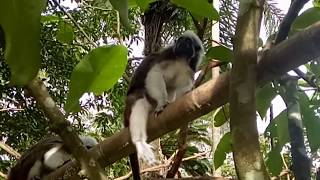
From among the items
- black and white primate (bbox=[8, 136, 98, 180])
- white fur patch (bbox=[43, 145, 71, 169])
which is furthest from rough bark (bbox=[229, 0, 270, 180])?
white fur patch (bbox=[43, 145, 71, 169])

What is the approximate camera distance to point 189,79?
3.26m

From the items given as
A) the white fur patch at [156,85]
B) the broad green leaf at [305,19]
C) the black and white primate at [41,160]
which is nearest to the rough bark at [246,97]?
the broad green leaf at [305,19]

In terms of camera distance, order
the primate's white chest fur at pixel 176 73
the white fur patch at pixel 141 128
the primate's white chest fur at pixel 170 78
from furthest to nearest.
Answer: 1. the primate's white chest fur at pixel 176 73
2. the primate's white chest fur at pixel 170 78
3. the white fur patch at pixel 141 128

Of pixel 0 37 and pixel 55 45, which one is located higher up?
pixel 55 45

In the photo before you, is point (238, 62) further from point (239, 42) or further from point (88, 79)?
point (88, 79)

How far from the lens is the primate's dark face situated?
10.9 ft

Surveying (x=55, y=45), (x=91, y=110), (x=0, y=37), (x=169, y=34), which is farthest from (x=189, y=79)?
(x=0, y=37)

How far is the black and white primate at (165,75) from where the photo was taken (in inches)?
118

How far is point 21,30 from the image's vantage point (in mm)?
477

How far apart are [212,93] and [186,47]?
223 cm

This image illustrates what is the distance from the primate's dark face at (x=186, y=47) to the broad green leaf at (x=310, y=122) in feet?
6.76

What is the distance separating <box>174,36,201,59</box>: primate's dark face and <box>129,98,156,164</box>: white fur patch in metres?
0.51

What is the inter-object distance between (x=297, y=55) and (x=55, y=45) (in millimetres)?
3616

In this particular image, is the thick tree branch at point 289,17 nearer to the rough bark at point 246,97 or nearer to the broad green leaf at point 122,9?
the rough bark at point 246,97
